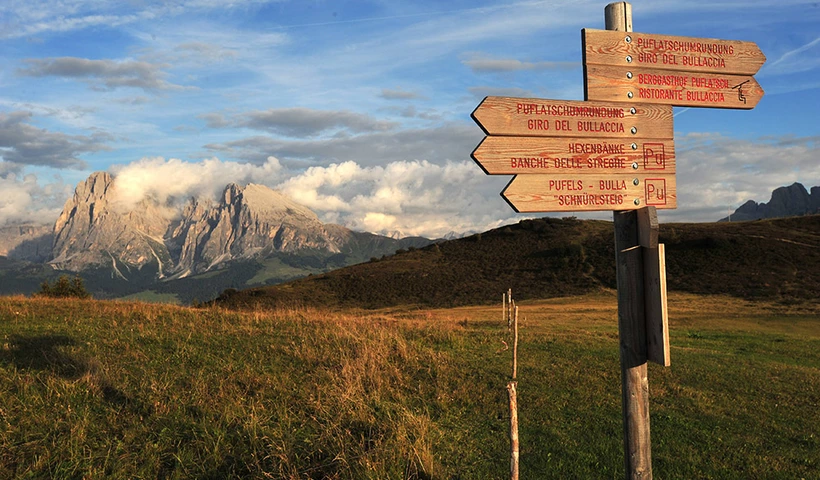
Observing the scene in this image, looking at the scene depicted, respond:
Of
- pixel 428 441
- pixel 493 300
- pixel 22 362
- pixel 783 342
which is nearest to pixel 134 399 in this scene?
pixel 22 362

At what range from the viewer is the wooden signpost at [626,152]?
467 cm

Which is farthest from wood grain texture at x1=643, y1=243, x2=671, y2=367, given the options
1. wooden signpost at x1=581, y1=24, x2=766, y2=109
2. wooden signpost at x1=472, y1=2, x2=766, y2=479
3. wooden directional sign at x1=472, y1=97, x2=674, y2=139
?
wooden signpost at x1=581, y1=24, x2=766, y2=109

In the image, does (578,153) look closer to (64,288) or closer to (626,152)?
(626,152)

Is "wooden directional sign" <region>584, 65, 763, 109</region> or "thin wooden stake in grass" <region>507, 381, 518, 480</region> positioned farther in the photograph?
"thin wooden stake in grass" <region>507, 381, 518, 480</region>

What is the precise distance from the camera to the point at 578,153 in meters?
4.82

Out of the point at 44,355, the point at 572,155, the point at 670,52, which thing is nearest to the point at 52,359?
the point at 44,355

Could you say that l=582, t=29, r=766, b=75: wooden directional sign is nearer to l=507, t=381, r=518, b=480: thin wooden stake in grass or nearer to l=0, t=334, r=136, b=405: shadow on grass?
l=507, t=381, r=518, b=480: thin wooden stake in grass

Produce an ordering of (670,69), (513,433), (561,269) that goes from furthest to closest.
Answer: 1. (561,269)
2. (513,433)
3. (670,69)

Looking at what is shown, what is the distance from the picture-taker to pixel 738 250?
199 ft

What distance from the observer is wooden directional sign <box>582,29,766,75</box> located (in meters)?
4.95

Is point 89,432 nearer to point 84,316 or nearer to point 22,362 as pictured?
point 22,362

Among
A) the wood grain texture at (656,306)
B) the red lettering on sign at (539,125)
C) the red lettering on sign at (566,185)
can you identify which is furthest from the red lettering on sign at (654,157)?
the red lettering on sign at (539,125)

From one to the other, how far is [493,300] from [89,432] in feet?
173

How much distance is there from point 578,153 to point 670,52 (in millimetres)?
1433
